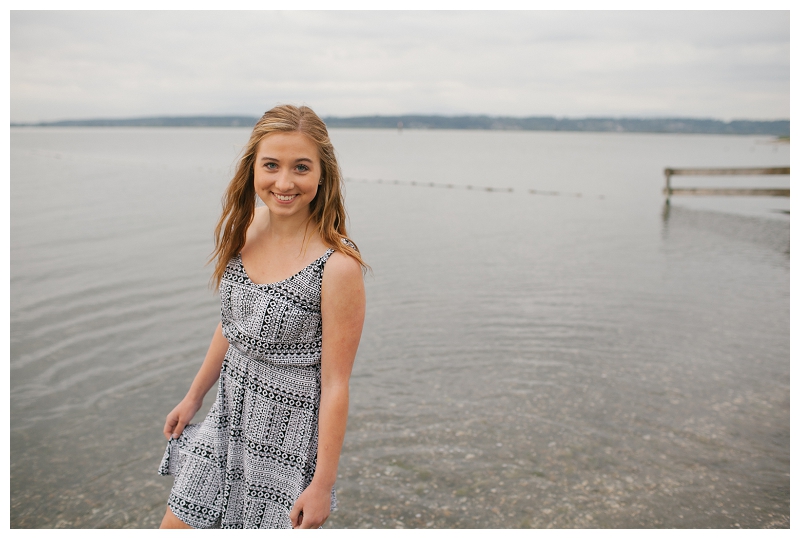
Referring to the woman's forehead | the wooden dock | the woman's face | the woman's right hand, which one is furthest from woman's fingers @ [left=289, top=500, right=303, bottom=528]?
the wooden dock

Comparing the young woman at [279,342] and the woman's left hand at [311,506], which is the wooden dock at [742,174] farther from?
the woman's left hand at [311,506]

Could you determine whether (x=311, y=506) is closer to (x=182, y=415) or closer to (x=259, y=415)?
(x=259, y=415)

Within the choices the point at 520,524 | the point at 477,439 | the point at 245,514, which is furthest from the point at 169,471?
the point at 477,439

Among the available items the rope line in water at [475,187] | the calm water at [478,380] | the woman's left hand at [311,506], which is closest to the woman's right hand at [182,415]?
the woman's left hand at [311,506]

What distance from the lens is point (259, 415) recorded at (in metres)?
2.35

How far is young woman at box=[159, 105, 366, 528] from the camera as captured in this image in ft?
7.12

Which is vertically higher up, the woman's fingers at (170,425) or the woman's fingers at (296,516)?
the woman's fingers at (170,425)

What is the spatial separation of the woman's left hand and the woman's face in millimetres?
953

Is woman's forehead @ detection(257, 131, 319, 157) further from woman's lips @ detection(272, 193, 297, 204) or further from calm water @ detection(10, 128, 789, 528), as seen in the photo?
calm water @ detection(10, 128, 789, 528)

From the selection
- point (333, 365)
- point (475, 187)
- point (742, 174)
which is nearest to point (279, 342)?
point (333, 365)

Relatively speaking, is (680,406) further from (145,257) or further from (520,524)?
(145,257)

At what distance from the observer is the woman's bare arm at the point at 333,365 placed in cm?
212

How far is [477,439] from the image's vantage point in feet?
17.3
